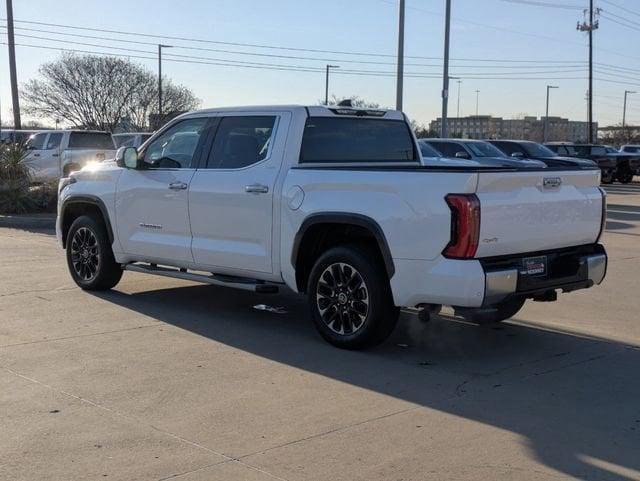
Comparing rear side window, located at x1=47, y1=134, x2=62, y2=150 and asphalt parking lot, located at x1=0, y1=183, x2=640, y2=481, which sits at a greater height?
rear side window, located at x1=47, y1=134, x2=62, y2=150

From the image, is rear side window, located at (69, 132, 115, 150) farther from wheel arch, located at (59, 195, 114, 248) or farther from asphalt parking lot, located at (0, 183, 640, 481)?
asphalt parking lot, located at (0, 183, 640, 481)

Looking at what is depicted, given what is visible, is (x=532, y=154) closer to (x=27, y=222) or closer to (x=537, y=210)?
(x=27, y=222)

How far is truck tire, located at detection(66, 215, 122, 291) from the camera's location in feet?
27.5

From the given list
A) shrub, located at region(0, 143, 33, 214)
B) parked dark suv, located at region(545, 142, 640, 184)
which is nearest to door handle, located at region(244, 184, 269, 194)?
shrub, located at region(0, 143, 33, 214)

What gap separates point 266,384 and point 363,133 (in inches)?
117

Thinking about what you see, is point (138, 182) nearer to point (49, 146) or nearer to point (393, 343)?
point (393, 343)

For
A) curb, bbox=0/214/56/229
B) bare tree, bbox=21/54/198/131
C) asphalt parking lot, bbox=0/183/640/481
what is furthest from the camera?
bare tree, bbox=21/54/198/131

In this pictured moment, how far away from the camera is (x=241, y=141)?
7.20 metres

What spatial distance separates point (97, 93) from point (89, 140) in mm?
30467

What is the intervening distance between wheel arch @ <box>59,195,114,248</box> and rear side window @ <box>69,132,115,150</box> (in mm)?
13555

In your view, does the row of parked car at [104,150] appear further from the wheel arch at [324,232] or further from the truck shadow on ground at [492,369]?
the wheel arch at [324,232]

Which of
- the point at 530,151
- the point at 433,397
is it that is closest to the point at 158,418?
the point at 433,397

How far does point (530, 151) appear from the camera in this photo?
79.6 feet

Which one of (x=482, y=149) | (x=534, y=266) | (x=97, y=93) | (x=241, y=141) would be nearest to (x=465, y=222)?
(x=534, y=266)
